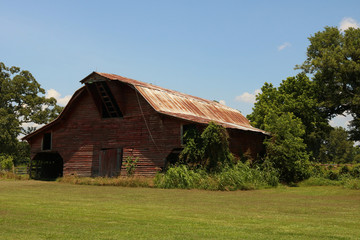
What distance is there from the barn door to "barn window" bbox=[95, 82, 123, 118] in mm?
2550

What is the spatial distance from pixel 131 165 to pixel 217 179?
7241 millimetres

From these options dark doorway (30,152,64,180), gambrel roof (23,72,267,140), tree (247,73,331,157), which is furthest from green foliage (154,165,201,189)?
tree (247,73,331,157)

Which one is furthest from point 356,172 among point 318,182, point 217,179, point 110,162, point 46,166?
point 46,166

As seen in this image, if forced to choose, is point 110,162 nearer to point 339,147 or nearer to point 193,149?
point 193,149

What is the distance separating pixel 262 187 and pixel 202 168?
11.8 ft

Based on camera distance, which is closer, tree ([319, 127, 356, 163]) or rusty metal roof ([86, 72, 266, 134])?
rusty metal roof ([86, 72, 266, 134])

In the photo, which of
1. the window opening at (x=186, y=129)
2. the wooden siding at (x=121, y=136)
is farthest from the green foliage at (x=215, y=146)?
the wooden siding at (x=121, y=136)

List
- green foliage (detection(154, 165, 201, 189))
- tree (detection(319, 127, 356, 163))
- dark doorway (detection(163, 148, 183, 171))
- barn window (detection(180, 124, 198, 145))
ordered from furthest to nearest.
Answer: tree (detection(319, 127, 356, 163))
dark doorway (detection(163, 148, 183, 171))
barn window (detection(180, 124, 198, 145))
green foliage (detection(154, 165, 201, 189))

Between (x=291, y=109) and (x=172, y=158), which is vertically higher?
(x=291, y=109)

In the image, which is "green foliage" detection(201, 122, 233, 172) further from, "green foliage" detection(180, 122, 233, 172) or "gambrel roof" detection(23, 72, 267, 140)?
"gambrel roof" detection(23, 72, 267, 140)

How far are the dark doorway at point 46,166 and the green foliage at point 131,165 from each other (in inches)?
366

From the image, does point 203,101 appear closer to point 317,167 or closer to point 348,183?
point 317,167

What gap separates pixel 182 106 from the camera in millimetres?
29969

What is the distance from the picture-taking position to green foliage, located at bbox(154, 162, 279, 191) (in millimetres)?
21438
